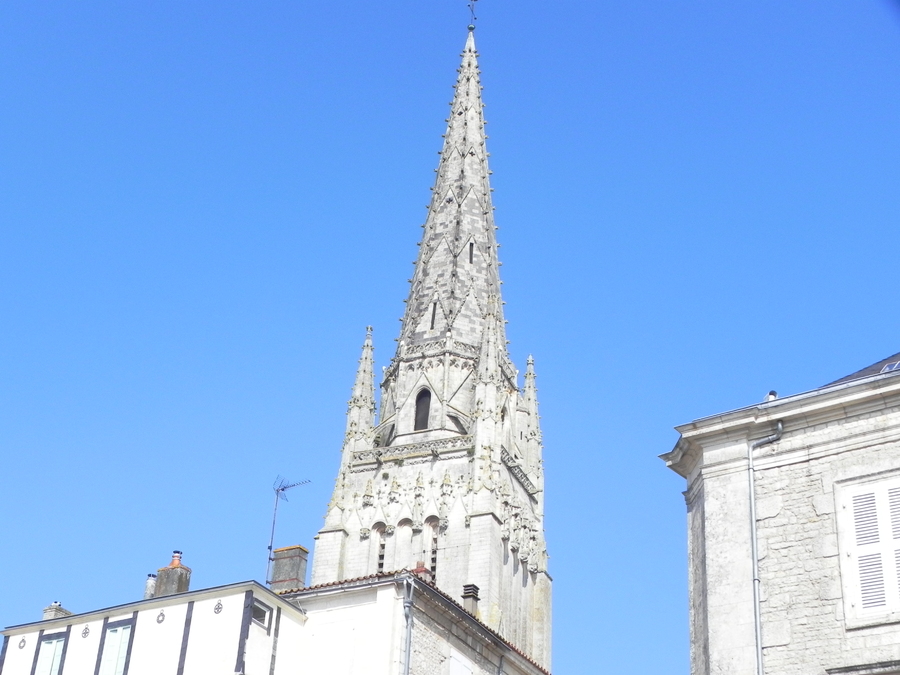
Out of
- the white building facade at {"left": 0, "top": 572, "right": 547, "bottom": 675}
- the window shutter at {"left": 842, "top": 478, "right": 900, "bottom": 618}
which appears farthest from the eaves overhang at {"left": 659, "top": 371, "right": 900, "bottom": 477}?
the white building facade at {"left": 0, "top": 572, "right": 547, "bottom": 675}

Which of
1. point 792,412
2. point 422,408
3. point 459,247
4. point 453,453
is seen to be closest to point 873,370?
point 792,412

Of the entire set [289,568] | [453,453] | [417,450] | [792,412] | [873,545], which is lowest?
[873,545]

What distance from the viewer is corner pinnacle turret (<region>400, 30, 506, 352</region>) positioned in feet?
189

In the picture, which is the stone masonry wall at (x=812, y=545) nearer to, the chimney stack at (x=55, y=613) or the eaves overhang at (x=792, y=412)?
the eaves overhang at (x=792, y=412)

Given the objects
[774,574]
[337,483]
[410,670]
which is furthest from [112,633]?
[337,483]

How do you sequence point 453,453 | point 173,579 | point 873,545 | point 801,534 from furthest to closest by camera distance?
1. point 453,453
2. point 173,579
3. point 801,534
4. point 873,545

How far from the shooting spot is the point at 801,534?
1540 cm

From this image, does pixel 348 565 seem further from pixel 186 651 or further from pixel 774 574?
pixel 774 574

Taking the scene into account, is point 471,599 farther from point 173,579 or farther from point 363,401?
point 363,401

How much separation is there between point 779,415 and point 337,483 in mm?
37105

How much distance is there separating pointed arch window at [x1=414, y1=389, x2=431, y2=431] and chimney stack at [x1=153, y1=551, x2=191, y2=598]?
27574 millimetres

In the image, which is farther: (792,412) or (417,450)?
(417,450)

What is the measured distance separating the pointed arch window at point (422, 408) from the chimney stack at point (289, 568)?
26931 millimetres

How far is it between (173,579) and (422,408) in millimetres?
28765
